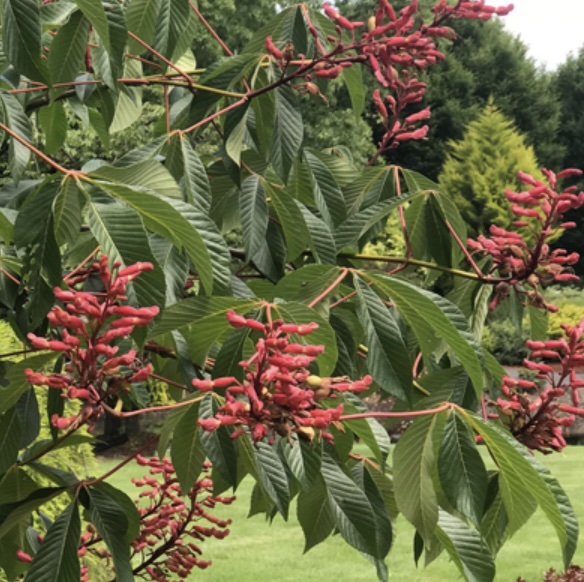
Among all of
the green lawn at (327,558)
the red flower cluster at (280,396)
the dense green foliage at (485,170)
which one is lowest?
the green lawn at (327,558)

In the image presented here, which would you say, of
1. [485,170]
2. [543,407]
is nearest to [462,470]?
[543,407]

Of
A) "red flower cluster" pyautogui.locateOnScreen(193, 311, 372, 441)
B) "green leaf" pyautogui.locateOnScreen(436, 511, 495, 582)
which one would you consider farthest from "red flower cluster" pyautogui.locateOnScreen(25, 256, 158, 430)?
"green leaf" pyautogui.locateOnScreen(436, 511, 495, 582)

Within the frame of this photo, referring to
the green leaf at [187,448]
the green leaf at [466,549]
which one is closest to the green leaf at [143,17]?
the green leaf at [187,448]

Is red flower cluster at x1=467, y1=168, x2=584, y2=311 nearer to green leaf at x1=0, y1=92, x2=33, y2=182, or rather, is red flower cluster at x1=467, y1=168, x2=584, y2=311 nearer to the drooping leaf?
the drooping leaf

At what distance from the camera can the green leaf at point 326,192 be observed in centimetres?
183

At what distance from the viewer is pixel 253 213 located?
1.69 m

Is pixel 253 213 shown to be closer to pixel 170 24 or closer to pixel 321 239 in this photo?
pixel 321 239

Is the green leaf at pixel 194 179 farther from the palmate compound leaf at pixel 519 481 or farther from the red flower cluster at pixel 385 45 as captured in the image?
the palmate compound leaf at pixel 519 481

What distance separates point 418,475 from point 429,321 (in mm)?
230

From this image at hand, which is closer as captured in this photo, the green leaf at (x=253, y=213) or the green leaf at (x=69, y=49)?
the green leaf at (x=69, y=49)

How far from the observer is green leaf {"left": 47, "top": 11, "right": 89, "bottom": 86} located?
1.57 m

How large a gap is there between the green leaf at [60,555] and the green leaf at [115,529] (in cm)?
3

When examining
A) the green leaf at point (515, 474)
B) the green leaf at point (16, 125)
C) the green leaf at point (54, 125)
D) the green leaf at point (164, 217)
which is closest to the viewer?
the green leaf at point (164, 217)

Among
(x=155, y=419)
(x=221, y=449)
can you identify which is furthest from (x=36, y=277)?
(x=155, y=419)
